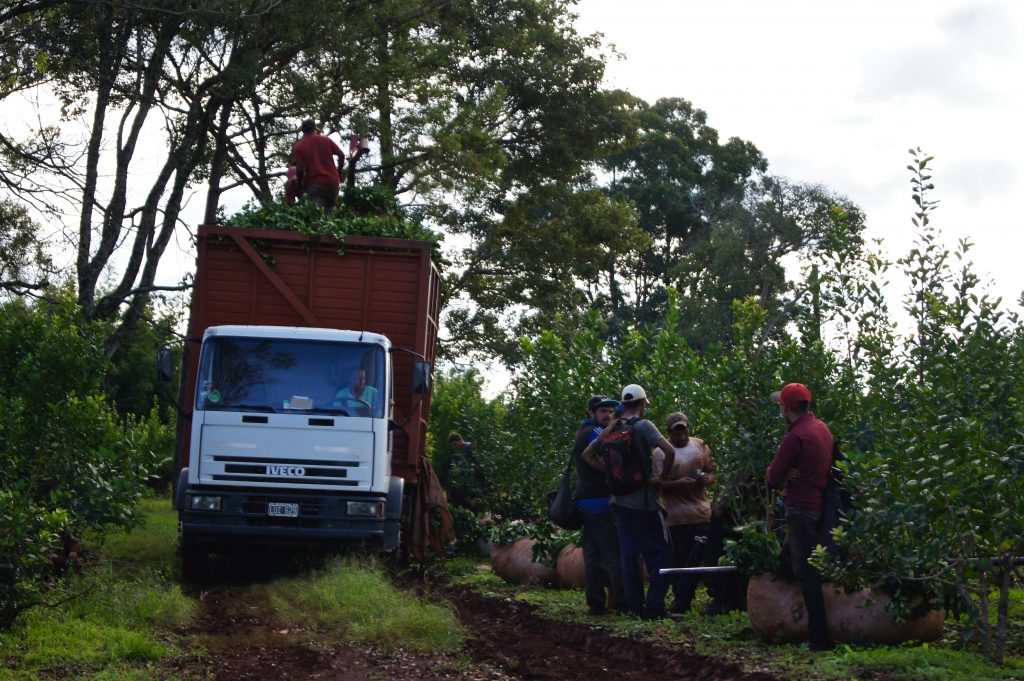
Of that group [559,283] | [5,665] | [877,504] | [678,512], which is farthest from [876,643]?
[559,283]

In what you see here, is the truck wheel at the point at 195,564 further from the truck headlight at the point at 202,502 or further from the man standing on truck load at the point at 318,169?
the man standing on truck load at the point at 318,169

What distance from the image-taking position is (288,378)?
12.6m

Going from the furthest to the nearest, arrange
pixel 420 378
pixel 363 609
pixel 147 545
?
pixel 147 545 < pixel 420 378 < pixel 363 609

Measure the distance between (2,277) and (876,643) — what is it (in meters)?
13.8

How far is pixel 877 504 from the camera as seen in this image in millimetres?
8125

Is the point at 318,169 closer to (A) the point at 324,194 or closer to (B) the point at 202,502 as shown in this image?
(A) the point at 324,194

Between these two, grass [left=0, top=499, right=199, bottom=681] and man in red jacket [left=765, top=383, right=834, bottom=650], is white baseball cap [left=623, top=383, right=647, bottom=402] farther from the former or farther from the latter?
grass [left=0, top=499, right=199, bottom=681]

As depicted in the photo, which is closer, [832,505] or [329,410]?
[832,505]

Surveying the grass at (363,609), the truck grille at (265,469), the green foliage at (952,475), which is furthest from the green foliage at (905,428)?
the truck grille at (265,469)

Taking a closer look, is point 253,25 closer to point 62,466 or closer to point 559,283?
point 62,466

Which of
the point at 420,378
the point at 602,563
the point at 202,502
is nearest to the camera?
the point at 602,563

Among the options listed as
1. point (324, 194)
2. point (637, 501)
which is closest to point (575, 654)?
point (637, 501)

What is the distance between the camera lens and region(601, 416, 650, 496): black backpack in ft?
34.9

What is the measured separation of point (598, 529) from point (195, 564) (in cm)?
456
